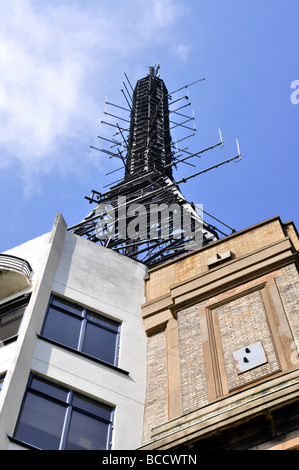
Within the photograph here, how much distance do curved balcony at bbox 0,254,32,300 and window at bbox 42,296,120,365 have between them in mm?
1050

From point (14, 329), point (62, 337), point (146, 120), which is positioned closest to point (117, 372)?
point (62, 337)

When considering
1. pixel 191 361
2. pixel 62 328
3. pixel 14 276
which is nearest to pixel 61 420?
pixel 62 328

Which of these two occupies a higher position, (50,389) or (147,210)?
(147,210)

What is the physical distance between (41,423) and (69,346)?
276 cm

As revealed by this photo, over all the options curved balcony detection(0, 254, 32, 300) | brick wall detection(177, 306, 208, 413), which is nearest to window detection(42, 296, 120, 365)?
curved balcony detection(0, 254, 32, 300)

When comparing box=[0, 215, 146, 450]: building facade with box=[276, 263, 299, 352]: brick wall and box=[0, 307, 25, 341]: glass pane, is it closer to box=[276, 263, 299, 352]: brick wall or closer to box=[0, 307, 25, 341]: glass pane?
box=[0, 307, 25, 341]: glass pane

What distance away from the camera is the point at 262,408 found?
14.6m

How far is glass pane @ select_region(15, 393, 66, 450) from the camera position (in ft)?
52.3

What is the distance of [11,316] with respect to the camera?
19906 millimetres

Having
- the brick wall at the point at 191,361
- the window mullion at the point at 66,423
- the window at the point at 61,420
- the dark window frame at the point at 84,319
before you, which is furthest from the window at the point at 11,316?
the brick wall at the point at 191,361

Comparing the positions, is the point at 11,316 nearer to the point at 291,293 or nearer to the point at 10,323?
the point at 10,323

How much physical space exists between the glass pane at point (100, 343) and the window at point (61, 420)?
1.79 meters
